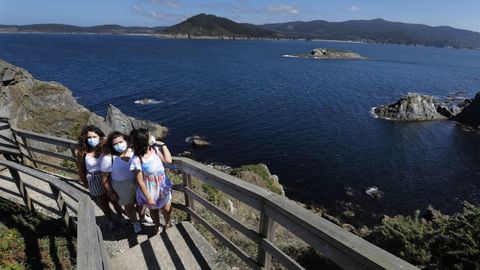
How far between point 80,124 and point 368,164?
1170 inches

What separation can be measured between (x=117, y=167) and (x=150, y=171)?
792 millimetres

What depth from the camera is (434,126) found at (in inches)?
2188

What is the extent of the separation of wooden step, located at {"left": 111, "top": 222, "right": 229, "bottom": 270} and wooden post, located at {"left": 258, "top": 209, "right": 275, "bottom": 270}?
1.40m

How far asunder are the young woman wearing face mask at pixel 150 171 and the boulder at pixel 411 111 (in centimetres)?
5740

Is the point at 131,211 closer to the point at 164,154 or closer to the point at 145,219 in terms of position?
the point at 145,219

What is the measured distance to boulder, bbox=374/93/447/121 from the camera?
5778 centimetres

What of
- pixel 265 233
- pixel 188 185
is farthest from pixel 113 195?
pixel 265 233

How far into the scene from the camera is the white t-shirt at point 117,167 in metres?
6.16

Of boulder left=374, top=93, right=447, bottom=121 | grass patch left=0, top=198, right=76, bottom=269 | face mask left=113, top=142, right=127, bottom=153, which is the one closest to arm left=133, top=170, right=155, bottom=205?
face mask left=113, top=142, right=127, bottom=153

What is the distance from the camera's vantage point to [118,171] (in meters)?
6.21

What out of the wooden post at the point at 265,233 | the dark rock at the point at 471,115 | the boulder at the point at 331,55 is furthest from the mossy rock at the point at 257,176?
the boulder at the point at 331,55

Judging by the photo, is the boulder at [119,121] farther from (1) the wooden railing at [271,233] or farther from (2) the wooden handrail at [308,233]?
(2) the wooden handrail at [308,233]

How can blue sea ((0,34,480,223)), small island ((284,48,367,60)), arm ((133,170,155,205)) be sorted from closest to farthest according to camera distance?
arm ((133,170,155,205)) < blue sea ((0,34,480,223)) < small island ((284,48,367,60))

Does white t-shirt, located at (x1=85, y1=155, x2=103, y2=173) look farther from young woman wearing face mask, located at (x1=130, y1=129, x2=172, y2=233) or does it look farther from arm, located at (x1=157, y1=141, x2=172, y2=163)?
arm, located at (x1=157, y1=141, x2=172, y2=163)
